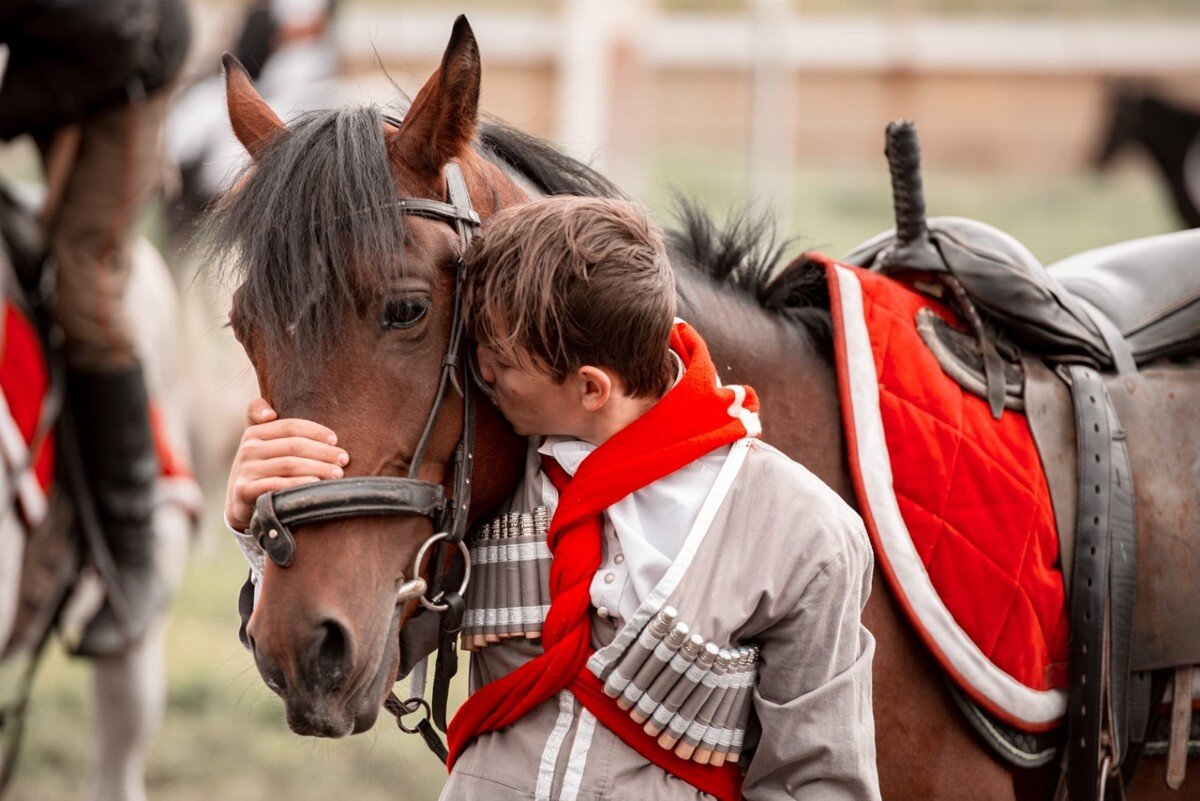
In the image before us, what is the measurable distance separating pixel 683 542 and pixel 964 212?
519 inches

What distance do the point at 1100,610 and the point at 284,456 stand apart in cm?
126

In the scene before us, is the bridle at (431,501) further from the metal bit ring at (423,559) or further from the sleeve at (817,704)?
the sleeve at (817,704)

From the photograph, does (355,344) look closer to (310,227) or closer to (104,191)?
(310,227)

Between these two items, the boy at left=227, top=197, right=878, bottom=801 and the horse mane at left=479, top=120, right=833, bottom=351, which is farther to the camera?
the horse mane at left=479, top=120, right=833, bottom=351

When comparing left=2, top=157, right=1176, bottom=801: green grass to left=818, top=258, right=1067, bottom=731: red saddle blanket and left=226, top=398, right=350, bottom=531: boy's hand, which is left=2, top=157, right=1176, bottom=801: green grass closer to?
left=818, top=258, right=1067, bottom=731: red saddle blanket

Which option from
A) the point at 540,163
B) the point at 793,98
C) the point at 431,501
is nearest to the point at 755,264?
the point at 540,163

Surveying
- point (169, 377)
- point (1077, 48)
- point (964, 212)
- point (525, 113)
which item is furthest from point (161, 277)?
point (1077, 48)

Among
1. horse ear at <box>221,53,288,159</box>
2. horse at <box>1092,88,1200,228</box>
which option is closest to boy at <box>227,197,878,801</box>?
horse ear at <box>221,53,288,159</box>

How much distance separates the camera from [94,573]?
428 cm

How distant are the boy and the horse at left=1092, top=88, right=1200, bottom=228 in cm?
1098

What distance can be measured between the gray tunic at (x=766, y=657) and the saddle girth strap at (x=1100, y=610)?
541mm

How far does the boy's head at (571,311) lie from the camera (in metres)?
1.56

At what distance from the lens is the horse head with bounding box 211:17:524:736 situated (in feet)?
4.99

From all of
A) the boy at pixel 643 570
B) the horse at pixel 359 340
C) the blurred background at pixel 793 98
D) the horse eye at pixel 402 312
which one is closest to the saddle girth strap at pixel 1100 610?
the boy at pixel 643 570
